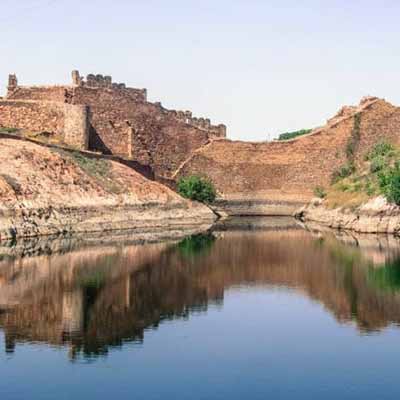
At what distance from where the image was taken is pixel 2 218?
35188mm

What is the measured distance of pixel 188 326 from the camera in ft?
60.0

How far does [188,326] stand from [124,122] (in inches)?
1459

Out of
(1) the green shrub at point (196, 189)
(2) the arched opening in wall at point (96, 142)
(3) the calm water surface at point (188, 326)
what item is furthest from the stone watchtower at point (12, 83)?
(3) the calm water surface at point (188, 326)

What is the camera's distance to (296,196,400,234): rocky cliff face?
4309 centimetres

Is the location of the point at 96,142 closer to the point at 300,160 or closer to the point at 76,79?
the point at 76,79

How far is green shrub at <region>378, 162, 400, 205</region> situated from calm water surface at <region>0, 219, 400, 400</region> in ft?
32.8

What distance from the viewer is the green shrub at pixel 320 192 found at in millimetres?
57594

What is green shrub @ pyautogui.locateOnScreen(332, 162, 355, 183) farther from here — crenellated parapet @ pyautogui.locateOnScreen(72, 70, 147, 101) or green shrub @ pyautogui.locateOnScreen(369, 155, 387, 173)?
crenellated parapet @ pyautogui.locateOnScreen(72, 70, 147, 101)

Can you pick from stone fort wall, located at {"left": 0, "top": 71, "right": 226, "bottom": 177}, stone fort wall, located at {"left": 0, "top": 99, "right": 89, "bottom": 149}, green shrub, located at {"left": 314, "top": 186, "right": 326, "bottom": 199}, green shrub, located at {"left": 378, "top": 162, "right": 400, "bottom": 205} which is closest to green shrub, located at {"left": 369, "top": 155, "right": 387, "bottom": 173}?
green shrub, located at {"left": 314, "top": 186, "right": 326, "bottom": 199}

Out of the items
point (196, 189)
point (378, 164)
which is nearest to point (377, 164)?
point (378, 164)

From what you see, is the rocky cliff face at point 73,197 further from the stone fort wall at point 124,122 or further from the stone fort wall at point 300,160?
the stone fort wall at point 300,160

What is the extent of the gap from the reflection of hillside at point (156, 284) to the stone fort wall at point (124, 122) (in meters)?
18.0

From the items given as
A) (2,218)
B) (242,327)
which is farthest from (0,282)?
(2,218)

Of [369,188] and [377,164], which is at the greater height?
[377,164]
